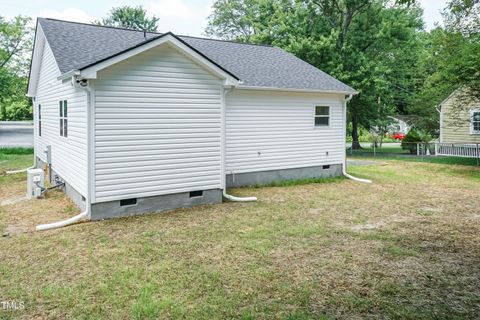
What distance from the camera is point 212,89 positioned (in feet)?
27.6

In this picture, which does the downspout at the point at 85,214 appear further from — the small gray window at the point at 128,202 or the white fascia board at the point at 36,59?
the white fascia board at the point at 36,59

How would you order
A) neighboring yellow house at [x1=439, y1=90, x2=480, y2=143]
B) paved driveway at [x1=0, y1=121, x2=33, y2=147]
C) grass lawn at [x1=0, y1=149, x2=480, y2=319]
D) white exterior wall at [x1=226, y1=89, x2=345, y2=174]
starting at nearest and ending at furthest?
grass lawn at [x1=0, y1=149, x2=480, y2=319], white exterior wall at [x1=226, y1=89, x2=345, y2=174], neighboring yellow house at [x1=439, y1=90, x2=480, y2=143], paved driveway at [x1=0, y1=121, x2=33, y2=147]

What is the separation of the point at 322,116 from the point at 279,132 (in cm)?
193

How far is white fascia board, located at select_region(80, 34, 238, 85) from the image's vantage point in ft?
21.9

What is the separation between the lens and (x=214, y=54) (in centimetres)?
1236

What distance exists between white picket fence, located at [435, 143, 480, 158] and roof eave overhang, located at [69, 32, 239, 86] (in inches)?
631

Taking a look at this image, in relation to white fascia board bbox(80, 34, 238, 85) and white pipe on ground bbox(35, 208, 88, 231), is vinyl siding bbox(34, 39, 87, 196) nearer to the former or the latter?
white pipe on ground bbox(35, 208, 88, 231)

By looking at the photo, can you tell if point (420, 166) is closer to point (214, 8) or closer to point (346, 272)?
point (346, 272)

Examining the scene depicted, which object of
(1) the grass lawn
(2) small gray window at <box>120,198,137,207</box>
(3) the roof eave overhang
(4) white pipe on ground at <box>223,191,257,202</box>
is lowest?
(1) the grass lawn

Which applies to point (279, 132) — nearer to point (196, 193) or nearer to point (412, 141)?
point (196, 193)

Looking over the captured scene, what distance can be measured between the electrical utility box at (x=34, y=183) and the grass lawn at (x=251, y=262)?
59cm

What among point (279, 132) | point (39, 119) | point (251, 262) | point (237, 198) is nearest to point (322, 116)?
point (279, 132)

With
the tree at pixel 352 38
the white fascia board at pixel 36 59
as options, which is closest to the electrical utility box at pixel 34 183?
the white fascia board at pixel 36 59

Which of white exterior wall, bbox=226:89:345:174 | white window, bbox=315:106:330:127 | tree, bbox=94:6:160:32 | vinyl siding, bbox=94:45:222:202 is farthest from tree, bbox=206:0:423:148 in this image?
tree, bbox=94:6:160:32
